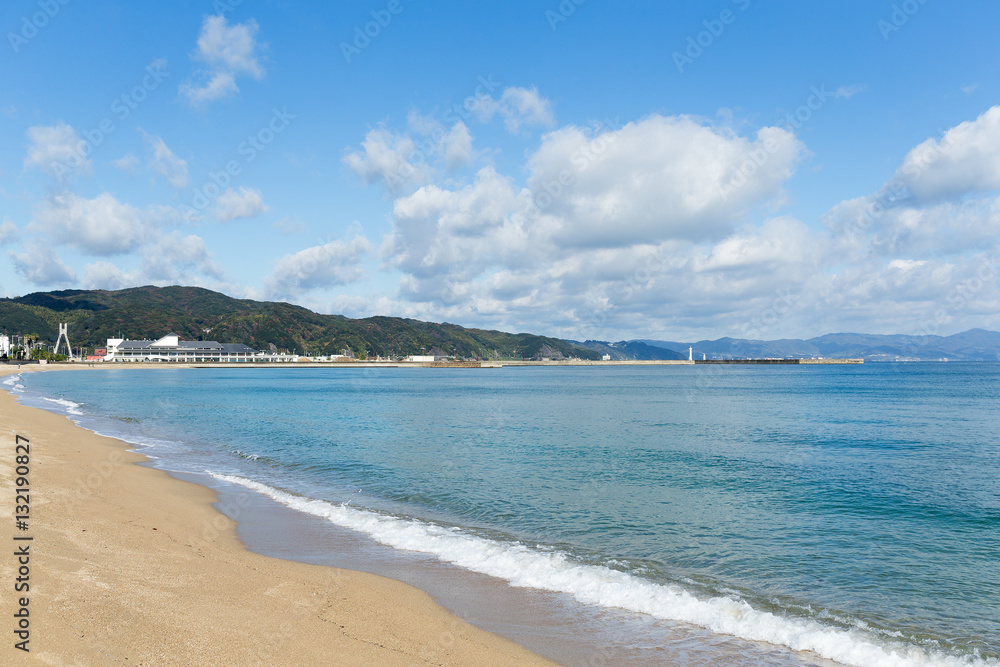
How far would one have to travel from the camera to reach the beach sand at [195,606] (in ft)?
21.6

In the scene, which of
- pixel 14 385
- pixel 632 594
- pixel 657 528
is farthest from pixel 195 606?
pixel 14 385

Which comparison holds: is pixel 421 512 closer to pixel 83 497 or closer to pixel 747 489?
pixel 83 497

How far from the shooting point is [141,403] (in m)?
55.2

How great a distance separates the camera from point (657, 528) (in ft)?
47.3

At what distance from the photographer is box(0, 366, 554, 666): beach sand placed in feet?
21.6

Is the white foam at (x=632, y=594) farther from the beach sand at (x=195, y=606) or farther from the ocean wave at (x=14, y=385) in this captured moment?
the ocean wave at (x=14, y=385)

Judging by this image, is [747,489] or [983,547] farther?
[747,489]

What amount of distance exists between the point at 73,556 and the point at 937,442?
37547 mm

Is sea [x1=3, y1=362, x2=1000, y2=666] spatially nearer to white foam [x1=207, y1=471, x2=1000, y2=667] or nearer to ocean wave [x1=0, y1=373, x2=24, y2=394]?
white foam [x1=207, y1=471, x2=1000, y2=667]

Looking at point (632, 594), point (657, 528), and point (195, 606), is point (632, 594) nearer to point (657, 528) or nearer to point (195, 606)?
point (657, 528)

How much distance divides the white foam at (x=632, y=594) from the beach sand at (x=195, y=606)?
2.34m

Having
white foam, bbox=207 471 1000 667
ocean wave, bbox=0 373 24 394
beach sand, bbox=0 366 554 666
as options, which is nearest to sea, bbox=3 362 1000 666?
white foam, bbox=207 471 1000 667

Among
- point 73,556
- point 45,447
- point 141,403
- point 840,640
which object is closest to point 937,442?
point 840,640

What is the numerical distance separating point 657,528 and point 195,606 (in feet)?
35.0
